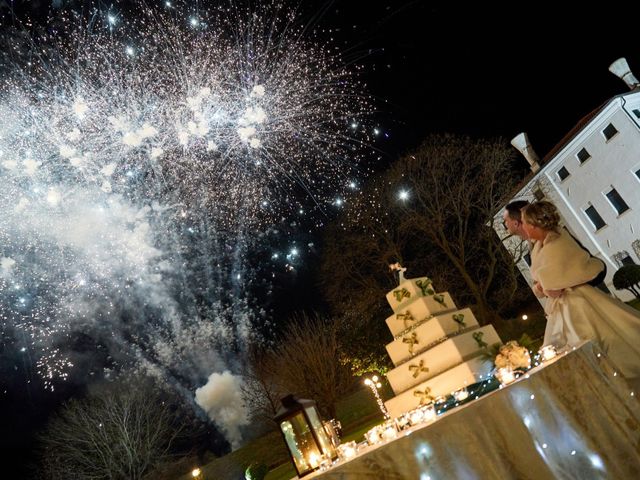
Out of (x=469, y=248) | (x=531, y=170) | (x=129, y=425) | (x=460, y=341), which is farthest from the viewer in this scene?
(x=129, y=425)

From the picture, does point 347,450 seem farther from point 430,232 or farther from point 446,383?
point 430,232

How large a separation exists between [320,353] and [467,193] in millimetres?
13784

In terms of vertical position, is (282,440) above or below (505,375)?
above

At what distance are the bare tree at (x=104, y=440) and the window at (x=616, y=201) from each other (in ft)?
121

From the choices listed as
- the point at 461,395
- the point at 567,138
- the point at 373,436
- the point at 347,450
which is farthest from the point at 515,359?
the point at 567,138

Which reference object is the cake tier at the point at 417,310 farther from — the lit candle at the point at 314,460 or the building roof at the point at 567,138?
the building roof at the point at 567,138

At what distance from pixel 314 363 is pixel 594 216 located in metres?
20.1

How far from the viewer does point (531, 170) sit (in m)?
31.3

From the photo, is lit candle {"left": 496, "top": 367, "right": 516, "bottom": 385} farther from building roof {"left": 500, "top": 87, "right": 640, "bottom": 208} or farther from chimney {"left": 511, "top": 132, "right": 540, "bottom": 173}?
chimney {"left": 511, "top": 132, "right": 540, "bottom": 173}

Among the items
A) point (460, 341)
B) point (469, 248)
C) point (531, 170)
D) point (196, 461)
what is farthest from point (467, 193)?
point (196, 461)

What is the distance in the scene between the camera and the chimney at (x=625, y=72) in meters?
26.5

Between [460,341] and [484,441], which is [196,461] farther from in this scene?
[484,441]

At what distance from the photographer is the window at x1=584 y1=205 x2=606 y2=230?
92.0 ft

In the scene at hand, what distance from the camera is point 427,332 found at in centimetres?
898
